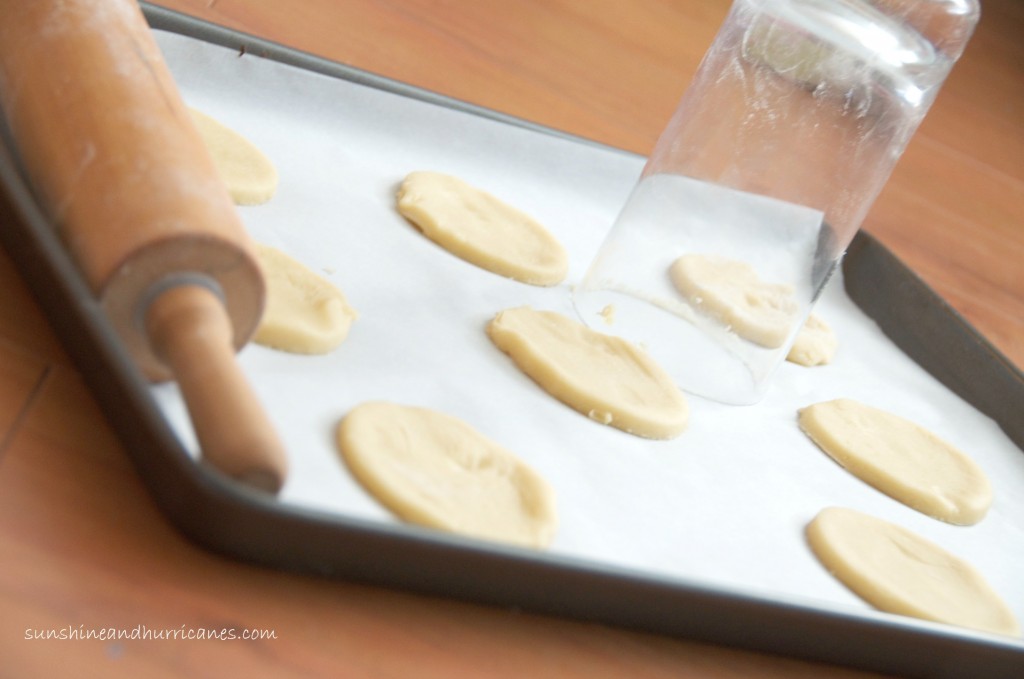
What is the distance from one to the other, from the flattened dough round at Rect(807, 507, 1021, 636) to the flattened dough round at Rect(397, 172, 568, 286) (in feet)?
0.97

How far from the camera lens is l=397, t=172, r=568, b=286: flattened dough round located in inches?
34.0

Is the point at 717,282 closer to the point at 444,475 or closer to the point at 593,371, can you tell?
the point at 593,371

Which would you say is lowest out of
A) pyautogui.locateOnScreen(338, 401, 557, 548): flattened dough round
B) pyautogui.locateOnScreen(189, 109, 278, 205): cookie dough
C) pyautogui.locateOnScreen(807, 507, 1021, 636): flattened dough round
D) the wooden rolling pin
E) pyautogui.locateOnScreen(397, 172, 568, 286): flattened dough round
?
pyautogui.locateOnScreen(338, 401, 557, 548): flattened dough round

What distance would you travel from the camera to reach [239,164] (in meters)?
0.80

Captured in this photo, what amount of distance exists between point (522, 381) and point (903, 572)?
28cm

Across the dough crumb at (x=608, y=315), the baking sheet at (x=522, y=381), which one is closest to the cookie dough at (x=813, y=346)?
the baking sheet at (x=522, y=381)

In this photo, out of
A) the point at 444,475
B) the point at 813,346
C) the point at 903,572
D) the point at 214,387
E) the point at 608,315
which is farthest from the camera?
the point at 813,346

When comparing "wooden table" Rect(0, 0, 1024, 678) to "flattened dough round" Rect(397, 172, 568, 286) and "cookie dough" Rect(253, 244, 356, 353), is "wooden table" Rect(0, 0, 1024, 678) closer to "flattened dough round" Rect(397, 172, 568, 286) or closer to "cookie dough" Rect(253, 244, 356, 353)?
"cookie dough" Rect(253, 244, 356, 353)

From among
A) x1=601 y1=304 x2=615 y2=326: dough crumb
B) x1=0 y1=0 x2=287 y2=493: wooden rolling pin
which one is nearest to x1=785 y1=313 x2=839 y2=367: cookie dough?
x1=601 y1=304 x2=615 y2=326: dough crumb

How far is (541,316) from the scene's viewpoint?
814mm

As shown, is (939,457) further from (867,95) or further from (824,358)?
(867,95)

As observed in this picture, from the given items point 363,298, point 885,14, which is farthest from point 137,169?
point 885,14

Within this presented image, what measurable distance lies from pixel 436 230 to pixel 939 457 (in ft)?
1.48

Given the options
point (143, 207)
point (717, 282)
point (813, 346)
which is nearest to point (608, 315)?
point (717, 282)
